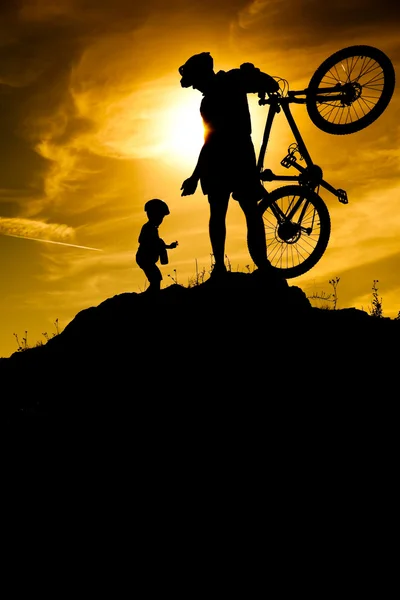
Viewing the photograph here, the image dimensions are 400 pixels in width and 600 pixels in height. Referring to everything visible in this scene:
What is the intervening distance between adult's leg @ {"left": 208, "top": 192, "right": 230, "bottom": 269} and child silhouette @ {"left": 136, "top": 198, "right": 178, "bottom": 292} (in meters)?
1.93

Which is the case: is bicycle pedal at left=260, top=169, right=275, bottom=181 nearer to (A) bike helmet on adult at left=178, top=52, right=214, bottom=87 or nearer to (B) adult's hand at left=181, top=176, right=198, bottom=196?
(B) adult's hand at left=181, top=176, right=198, bottom=196

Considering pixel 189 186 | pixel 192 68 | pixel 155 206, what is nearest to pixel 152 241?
pixel 155 206

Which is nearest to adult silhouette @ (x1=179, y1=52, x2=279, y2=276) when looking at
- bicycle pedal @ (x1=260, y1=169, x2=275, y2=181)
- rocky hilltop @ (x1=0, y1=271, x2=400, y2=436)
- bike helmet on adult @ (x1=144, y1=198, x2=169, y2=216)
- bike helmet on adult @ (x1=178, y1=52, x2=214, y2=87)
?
bike helmet on adult @ (x1=178, y1=52, x2=214, y2=87)

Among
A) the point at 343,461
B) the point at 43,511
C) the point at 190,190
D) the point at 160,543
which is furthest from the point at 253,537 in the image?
the point at 190,190

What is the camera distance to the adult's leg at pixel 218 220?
7.26 meters

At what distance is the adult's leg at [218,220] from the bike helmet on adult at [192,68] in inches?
54.5

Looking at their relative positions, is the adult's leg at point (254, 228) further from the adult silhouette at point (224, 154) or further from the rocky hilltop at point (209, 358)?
the rocky hilltop at point (209, 358)

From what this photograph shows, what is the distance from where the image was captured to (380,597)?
170 inches

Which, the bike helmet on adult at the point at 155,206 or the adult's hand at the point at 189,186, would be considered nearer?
the adult's hand at the point at 189,186

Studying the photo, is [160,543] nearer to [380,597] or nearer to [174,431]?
[174,431]

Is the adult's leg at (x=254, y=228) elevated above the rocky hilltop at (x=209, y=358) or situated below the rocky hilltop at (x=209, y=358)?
above

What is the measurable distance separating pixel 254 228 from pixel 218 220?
46 cm

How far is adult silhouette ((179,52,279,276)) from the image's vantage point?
7160 mm

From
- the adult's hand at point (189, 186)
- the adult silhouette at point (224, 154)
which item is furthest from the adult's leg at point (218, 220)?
the adult's hand at point (189, 186)
